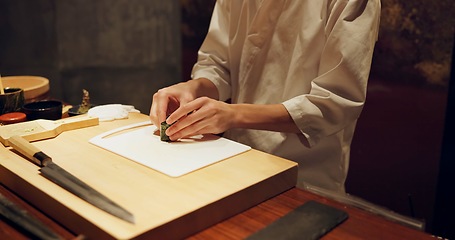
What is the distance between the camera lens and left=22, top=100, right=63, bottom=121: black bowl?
1.47 metres

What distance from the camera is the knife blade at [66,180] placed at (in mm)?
847

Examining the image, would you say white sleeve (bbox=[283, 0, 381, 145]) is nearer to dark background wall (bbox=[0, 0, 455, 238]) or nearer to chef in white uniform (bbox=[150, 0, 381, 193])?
chef in white uniform (bbox=[150, 0, 381, 193])

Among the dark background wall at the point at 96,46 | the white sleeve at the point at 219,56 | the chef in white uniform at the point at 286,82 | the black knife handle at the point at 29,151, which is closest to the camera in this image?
the black knife handle at the point at 29,151

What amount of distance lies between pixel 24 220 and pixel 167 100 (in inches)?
25.1

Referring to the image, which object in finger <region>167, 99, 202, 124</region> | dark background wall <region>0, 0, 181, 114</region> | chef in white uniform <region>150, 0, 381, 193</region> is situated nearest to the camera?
finger <region>167, 99, 202, 124</region>

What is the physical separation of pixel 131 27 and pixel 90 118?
2.95 meters

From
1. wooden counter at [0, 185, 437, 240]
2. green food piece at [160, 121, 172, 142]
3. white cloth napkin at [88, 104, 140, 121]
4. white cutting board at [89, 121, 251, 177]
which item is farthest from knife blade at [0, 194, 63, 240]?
white cloth napkin at [88, 104, 140, 121]

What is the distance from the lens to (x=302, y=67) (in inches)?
59.2

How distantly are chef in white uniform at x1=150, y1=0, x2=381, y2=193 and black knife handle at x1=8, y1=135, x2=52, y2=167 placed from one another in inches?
13.3

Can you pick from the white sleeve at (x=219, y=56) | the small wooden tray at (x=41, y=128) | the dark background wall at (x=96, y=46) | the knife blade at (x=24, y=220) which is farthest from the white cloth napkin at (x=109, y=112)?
the dark background wall at (x=96, y=46)

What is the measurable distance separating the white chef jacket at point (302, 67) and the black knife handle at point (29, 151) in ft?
2.33

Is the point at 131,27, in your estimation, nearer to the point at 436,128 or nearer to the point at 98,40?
the point at 98,40

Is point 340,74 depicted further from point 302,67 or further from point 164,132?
point 164,132

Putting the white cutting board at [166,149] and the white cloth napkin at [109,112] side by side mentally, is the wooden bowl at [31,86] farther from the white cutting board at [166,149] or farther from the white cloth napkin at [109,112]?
the white cutting board at [166,149]
